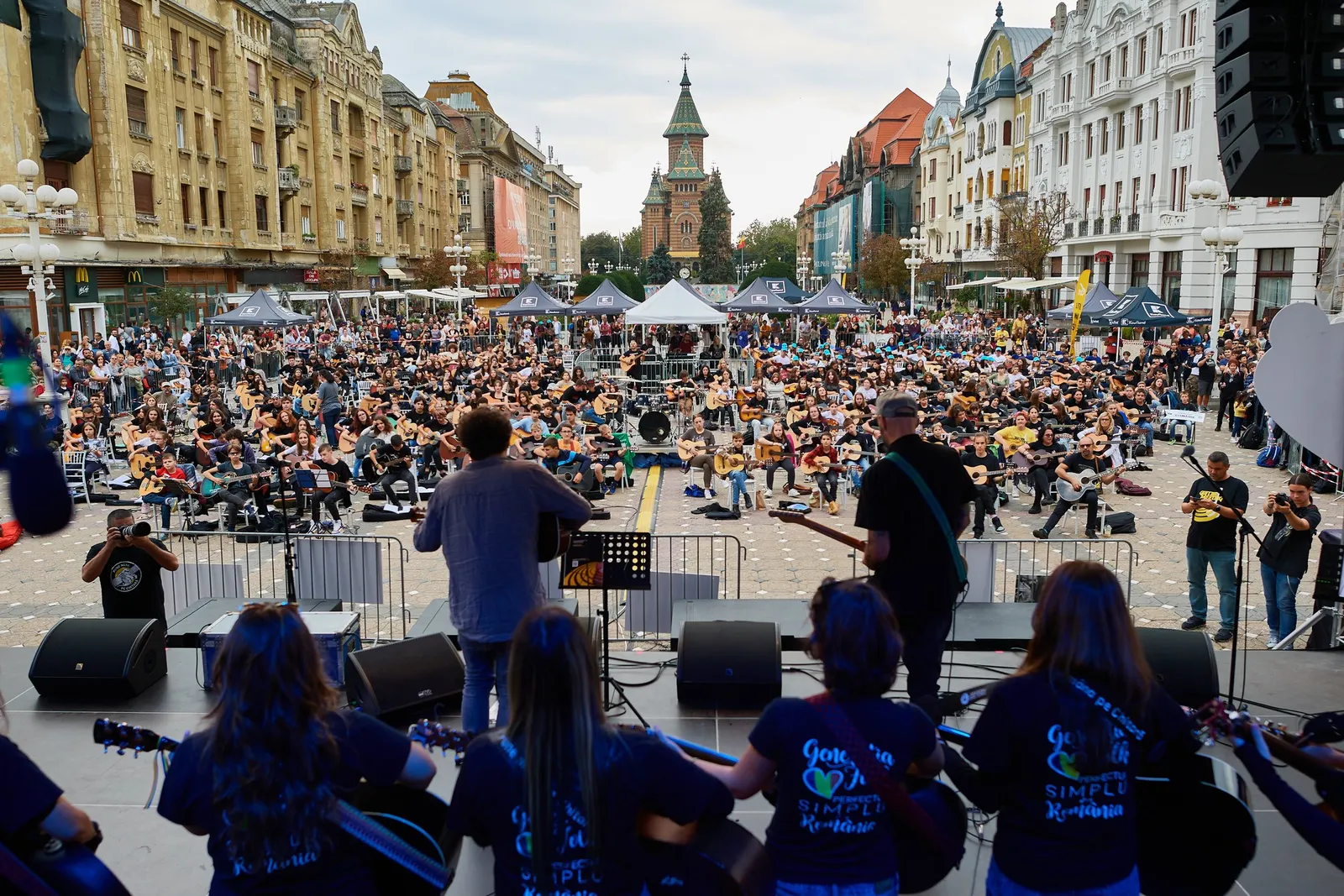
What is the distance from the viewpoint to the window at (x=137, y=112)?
36.5 metres

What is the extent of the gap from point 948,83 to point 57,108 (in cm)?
8678

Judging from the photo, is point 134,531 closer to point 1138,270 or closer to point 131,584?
point 131,584

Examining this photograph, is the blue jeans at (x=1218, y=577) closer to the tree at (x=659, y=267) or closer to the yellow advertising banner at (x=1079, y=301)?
the yellow advertising banner at (x=1079, y=301)

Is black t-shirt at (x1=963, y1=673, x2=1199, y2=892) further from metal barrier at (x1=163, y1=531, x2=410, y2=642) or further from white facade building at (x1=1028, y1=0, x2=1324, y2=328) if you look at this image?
white facade building at (x1=1028, y1=0, x2=1324, y2=328)

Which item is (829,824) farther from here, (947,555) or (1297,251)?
(1297,251)

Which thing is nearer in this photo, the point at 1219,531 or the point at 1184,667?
the point at 1184,667

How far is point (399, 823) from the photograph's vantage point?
10.3 ft

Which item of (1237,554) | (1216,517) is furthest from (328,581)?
(1237,554)

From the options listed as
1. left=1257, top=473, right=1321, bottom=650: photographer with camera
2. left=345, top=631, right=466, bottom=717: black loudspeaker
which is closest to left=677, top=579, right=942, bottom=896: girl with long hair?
left=345, top=631, right=466, bottom=717: black loudspeaker

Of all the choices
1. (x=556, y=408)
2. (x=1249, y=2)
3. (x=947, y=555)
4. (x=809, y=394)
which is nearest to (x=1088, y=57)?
(x=809, y=394)

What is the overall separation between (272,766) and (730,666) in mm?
4001

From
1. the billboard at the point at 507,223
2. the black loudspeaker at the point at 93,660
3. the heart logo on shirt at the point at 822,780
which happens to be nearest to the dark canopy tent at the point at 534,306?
the black loudspeaker at the point at 93,660

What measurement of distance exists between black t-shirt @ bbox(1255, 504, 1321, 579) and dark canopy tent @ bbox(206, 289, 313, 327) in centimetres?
2431

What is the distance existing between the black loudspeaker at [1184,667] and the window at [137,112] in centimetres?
3927
